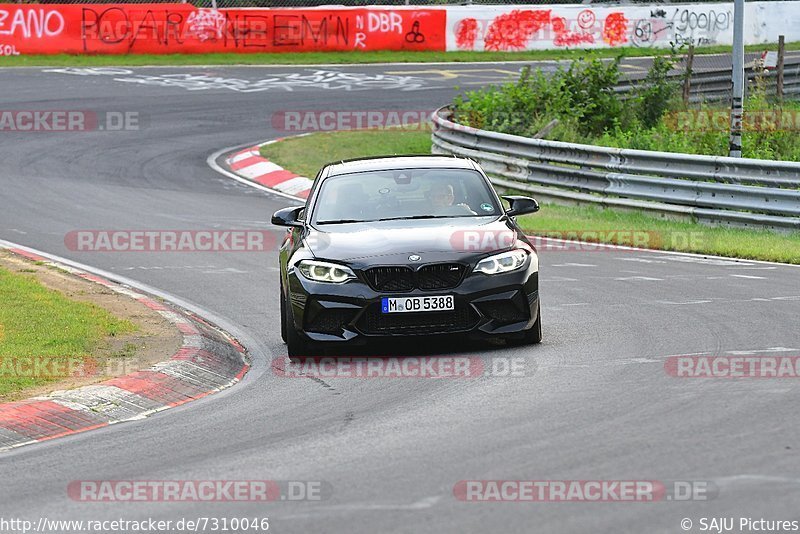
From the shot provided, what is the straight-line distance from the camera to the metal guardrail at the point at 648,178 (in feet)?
56.6

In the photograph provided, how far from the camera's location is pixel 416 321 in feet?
32.7

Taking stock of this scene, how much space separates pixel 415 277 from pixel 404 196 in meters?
1.46

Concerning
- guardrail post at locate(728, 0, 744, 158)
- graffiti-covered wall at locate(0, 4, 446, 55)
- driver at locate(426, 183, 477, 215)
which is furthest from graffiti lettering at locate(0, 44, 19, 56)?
driver at locate(426, 183, 477, 215)

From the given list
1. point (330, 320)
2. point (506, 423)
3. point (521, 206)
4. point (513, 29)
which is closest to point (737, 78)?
point (521, 206)

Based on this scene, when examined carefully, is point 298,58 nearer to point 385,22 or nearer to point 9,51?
point 385,22

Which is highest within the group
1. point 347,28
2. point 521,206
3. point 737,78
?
point 737,78

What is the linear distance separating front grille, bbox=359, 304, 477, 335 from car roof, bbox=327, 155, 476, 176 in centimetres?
207

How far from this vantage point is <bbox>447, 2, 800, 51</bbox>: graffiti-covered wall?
41906 mm

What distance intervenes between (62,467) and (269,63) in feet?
106

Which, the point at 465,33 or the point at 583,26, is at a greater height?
the point at 583,26

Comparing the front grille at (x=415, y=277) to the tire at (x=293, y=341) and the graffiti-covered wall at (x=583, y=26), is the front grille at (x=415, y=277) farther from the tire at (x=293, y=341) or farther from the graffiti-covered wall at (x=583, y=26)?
the graffiti-covered wall at (x=583, y=26)

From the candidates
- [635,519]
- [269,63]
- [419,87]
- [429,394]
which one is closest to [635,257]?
[429,394]

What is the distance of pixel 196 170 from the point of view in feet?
79.9

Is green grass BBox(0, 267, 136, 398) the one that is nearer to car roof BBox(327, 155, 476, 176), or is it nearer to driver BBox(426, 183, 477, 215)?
car roof BBox(327, 155, 476, 176)
